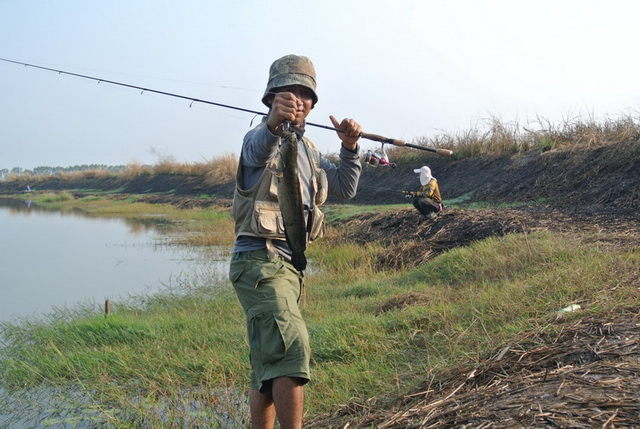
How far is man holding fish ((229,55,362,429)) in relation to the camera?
2.77m

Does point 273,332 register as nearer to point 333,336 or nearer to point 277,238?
point 277,238

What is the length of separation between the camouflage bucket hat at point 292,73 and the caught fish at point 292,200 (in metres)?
0.48

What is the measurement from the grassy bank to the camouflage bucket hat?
187 cm

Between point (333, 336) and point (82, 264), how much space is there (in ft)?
26.7

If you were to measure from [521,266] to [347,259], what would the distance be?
3.71 metres

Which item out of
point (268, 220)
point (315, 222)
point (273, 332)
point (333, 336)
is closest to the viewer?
point (273, 332)

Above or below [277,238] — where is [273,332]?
below

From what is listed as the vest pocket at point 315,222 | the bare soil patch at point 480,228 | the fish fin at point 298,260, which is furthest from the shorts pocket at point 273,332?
the bare soil patch at point 480,228

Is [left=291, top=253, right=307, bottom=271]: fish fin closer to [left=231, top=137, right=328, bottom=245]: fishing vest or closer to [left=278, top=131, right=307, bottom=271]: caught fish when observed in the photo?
[left=278, top=131, right=307, bottom=271]: caught fish

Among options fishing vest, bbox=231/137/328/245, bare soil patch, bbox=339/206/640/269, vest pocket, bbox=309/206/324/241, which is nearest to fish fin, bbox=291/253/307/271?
fishing vest, bbox=231/137/328/245

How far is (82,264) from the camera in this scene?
11.3 metres

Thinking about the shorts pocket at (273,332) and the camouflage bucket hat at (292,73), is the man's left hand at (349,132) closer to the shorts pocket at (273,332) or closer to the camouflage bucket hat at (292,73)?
the camouflage bucket hat at (292,73)

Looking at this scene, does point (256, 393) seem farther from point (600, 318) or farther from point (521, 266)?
point (521, 266)

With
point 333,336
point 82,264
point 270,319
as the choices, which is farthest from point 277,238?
point 82,264
